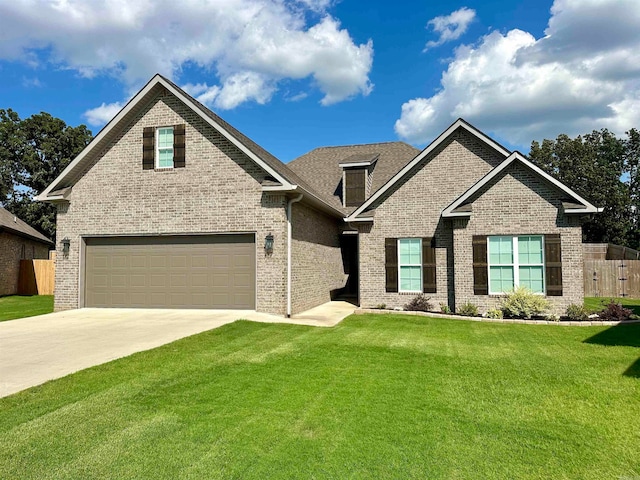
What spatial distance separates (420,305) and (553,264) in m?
4.13

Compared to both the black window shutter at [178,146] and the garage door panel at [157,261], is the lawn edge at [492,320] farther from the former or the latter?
the black window shutter at [178,146]

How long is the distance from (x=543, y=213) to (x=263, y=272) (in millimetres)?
8660

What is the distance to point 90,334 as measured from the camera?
9.55 m

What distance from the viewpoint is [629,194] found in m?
38.6

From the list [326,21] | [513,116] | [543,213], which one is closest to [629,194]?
[513,116]

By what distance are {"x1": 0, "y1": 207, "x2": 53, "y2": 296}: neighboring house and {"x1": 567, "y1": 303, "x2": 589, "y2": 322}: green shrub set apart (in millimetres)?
25611

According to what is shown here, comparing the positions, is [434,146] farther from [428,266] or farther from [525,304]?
[525,304]

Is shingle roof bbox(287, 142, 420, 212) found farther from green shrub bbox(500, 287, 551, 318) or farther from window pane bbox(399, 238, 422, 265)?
green shrub bbox(500, 287, 551, 318)

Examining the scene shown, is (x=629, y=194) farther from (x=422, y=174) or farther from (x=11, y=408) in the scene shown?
(x=11, y=408)

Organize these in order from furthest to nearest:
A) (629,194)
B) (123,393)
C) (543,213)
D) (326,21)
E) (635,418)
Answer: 1. (629,194)
2. (326,21)
3. (543,213)
4. (123,393)
5. (635,418)

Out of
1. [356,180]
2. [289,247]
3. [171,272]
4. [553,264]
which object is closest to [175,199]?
[171,272]

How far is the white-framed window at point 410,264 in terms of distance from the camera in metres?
14.2

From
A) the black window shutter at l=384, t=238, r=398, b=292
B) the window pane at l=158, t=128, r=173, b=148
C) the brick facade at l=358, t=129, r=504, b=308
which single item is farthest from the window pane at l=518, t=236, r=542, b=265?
the window pane at l=158, t=128, r=173, b=148

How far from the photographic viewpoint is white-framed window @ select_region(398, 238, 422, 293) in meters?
14.2
